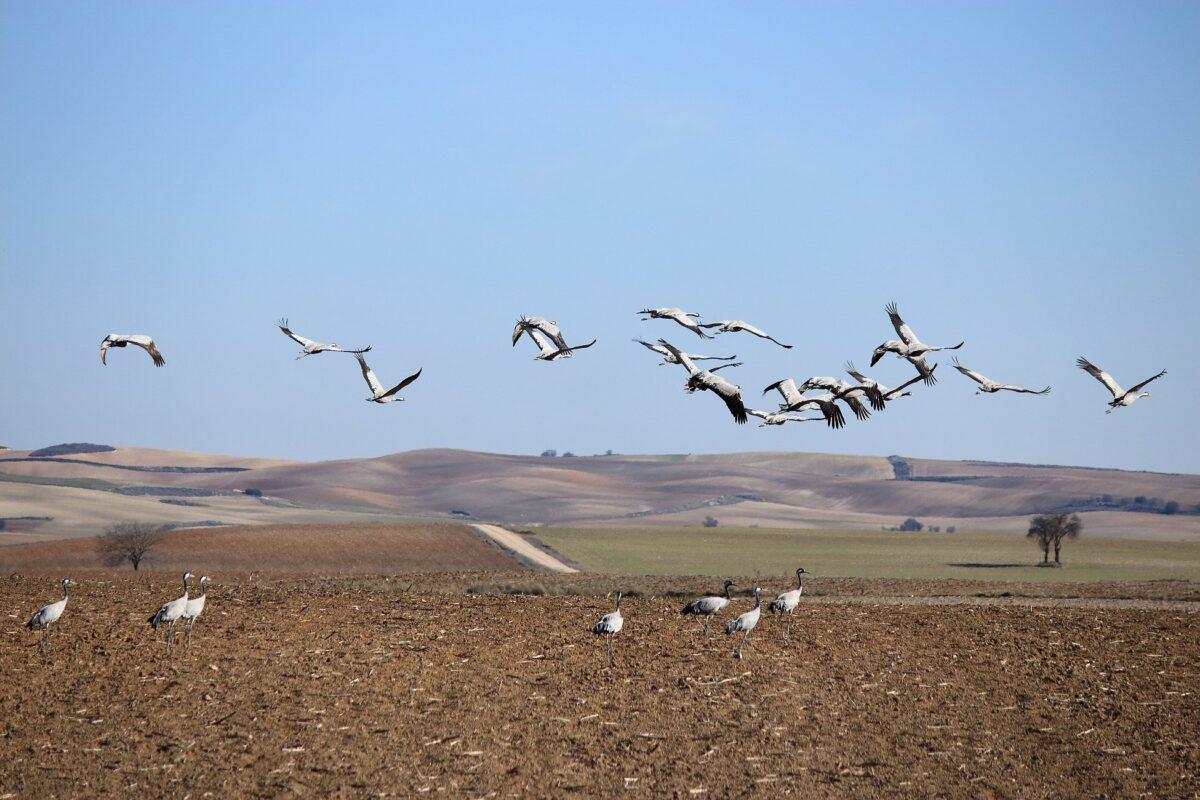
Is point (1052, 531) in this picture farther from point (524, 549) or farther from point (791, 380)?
point (791, 380)

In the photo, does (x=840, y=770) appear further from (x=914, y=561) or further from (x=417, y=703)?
(x=914, y=561)

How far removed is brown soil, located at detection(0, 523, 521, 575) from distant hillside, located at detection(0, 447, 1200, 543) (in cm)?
5321

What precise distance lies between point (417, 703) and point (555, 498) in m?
151

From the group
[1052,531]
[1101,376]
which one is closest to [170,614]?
[1101,376]

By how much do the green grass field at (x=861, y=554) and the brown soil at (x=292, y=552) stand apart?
6731mm

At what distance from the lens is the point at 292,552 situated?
225 ft

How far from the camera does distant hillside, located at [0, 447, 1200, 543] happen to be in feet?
488

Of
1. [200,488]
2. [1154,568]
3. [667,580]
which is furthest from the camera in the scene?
[200,488]

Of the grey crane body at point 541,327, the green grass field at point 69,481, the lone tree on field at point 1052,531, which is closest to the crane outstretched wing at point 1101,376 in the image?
the grey crane body at point 541,327

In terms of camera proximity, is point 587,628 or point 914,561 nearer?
point 587,628

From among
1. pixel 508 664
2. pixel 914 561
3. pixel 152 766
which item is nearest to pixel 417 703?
pixel 508 664

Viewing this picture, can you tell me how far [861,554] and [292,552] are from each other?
4317 cm

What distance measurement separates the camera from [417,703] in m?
19.1

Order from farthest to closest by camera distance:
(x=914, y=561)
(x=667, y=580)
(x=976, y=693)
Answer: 1. (x=914, y=561)
2. (x=667, y=580)
3. (x=976, y=693)
